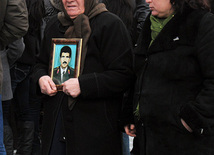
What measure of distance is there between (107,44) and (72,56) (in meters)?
0.26

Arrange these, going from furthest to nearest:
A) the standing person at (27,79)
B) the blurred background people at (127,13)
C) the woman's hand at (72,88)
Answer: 1. the standing person at (27,79)
2. the blurred background people at (127,13)
3. the woman's hand at (72,88)

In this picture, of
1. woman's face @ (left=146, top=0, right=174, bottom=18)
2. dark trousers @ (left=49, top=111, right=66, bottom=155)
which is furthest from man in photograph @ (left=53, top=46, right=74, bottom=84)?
woman's face @ (left=146, top=0, right=174, bottom=18)

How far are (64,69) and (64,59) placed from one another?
71mm

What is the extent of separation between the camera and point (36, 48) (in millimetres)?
4598

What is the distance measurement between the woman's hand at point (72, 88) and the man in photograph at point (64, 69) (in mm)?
81

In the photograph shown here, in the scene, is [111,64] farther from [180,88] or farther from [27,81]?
[27,81]

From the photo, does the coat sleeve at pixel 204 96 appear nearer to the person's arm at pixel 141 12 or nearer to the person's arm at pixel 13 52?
the person's arm at pixel 141 12

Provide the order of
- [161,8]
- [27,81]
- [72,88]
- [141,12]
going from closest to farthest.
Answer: [161,8] → [72,88] → [141,12] → [27,81]

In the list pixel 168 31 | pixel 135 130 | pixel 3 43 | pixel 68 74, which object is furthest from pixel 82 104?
pixel 3 43

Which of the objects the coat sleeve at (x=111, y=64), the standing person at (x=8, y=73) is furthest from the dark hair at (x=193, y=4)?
the standing person at (x=8, y=73)

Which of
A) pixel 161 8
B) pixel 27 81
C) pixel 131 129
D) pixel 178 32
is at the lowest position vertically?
pixel 27 81

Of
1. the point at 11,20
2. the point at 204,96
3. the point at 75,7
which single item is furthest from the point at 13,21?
the point at 204,96

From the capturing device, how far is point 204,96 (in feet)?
7.00

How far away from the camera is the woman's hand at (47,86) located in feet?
8.96
